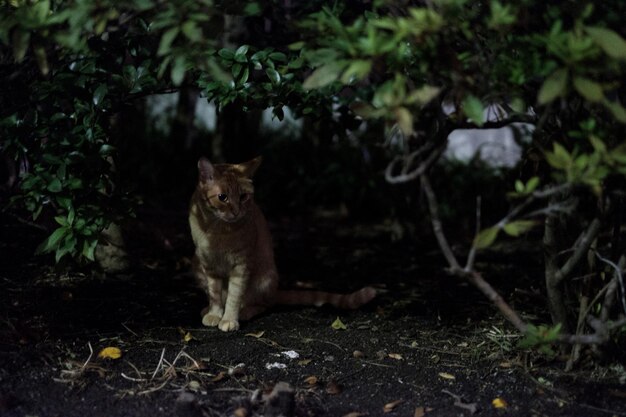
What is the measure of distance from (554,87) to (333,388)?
164 cm

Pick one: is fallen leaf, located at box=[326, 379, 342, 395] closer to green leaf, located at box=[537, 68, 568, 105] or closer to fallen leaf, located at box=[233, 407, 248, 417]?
fallen leaf, located at box=[233, 407, 248, 417]

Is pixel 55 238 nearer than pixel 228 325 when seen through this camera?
Yes

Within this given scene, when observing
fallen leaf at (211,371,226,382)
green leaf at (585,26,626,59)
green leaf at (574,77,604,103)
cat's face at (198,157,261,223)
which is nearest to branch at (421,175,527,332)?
green leaf at (574,77,604,103)

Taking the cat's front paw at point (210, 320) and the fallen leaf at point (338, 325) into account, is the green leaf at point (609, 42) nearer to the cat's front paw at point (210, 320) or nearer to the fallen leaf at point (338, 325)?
the fallen leaf at point (338, 325)

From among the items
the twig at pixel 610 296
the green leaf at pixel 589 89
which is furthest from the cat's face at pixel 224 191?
the green leaf at pixel 589 89

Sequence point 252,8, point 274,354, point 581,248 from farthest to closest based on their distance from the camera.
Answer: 1. point 274,354
2. point 581,248
3. point 252,8

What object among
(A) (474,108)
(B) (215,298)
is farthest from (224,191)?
(A) (474,108)

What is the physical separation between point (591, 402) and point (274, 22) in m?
2.48

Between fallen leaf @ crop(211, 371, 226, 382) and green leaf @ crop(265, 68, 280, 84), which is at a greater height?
green leaf @ crop(265, 68, 280, 84)

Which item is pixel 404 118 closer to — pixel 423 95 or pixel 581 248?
pixel 423 95

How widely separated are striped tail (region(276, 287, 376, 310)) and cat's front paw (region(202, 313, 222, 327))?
0.45 m

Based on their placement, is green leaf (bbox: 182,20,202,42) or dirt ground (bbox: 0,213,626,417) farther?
dirt ground (bbox: 0,213,626,417)

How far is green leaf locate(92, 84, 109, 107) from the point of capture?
3.58 m

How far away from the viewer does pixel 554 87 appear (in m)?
2.49
